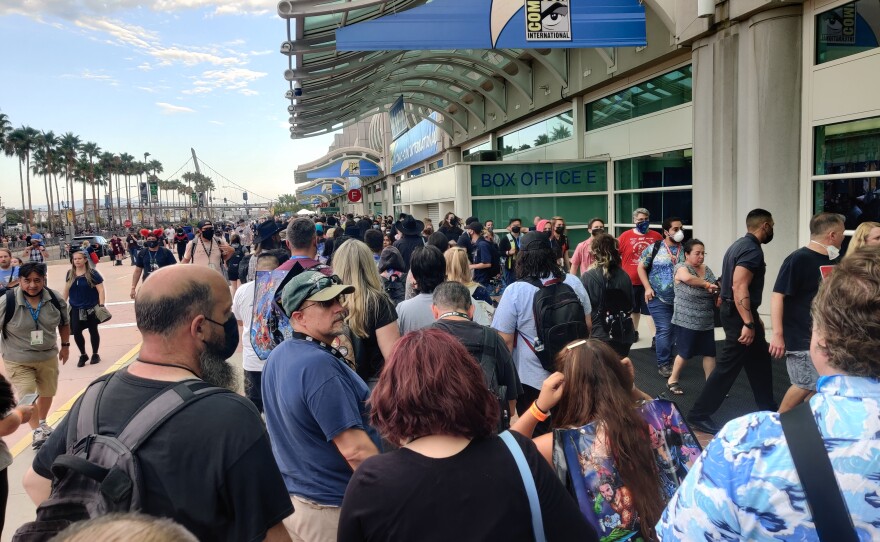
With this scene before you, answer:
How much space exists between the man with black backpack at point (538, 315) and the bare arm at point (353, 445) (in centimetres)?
184

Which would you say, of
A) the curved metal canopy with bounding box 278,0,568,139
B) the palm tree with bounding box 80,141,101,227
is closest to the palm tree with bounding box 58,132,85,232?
the palm tree with bounding box 80,141,101,227

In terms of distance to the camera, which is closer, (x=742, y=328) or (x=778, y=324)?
(x=778, y=324)

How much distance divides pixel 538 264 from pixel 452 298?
99 cm

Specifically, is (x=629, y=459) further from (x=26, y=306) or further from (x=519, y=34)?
(x=519, y=34)

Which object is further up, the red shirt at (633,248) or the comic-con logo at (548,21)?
the comic-con logo at (548,21)

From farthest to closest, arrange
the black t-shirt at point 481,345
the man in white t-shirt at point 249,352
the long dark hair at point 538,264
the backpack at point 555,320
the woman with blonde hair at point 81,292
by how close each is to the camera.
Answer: the woman with blonde hair at point 81,292 < the man in white t-shirt at point 249,352 < the long dark hair at point 538,264 < the backpack at point 555,320 < the black t-shirt at point 481,345

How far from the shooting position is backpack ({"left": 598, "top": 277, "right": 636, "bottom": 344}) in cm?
500

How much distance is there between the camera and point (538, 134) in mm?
18750

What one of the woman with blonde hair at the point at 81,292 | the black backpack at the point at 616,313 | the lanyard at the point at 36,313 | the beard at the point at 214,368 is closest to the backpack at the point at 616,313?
the black backpack at the point at 616,313

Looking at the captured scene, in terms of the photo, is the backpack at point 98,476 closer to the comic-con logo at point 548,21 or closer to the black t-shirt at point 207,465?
the black t-shirt at point 207,465

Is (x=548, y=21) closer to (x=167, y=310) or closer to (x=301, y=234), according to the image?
(x=301, y=234)

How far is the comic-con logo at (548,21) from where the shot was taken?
31.1 feet

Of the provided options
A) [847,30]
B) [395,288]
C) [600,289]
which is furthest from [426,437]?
[847,30]

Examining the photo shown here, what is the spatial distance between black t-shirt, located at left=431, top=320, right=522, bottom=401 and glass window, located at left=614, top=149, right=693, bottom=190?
964cm
